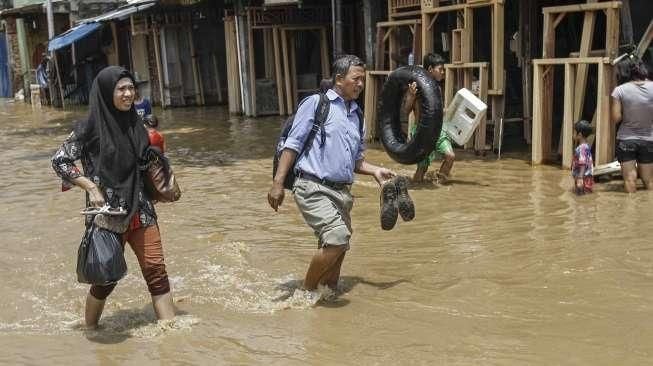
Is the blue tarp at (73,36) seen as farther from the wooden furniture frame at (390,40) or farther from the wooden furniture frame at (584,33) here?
the wooden furniture frame at (584,33)

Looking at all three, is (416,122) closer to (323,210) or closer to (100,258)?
(323,210)

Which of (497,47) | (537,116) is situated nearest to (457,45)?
(497,47)

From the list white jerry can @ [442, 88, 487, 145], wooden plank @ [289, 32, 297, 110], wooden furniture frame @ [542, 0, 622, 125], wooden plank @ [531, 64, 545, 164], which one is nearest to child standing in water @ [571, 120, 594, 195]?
wooden furniture frame @ [542, 0, 622, 125]

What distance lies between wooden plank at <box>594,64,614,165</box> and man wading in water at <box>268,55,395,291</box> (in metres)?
4.31

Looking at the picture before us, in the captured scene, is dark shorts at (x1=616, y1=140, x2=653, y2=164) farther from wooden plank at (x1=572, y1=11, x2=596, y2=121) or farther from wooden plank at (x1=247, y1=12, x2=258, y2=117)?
wooden plank at (x1=247, y1=12, x2=258, y2=117)

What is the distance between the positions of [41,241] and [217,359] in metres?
3.50

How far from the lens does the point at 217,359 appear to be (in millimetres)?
4070

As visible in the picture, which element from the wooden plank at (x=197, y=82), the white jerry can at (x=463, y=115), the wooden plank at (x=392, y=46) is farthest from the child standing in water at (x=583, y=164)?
the wooden plank at (x=197, y=82)

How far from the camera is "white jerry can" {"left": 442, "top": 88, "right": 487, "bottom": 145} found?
30.2 ft

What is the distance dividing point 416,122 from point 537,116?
76.5 inches

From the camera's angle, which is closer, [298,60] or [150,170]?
[150,170]

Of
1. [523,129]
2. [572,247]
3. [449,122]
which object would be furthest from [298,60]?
[572,247]

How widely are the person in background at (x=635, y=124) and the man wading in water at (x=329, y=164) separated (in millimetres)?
3863

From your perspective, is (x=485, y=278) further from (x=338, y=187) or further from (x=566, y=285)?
Result: (x=338, y=187)
